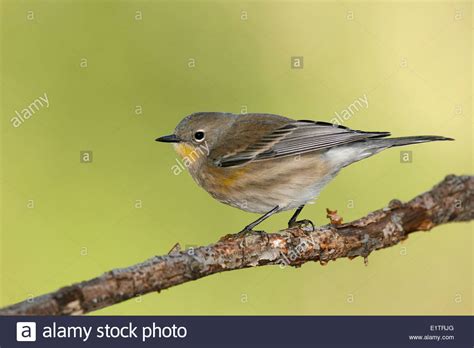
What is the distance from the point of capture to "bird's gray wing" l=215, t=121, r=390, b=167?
585 cm

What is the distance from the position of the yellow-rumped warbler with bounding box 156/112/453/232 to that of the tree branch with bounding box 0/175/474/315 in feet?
2.09

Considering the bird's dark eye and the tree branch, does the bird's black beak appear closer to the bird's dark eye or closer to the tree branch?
the bird's dark eye

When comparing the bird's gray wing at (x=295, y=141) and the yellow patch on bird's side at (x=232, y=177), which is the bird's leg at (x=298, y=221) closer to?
the bird's gray wing at (x=295, y=141)

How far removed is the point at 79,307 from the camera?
3.80 m

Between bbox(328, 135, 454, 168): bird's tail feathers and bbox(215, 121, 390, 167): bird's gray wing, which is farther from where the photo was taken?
bbox(215, 121, 390, 167): bird's gray wing

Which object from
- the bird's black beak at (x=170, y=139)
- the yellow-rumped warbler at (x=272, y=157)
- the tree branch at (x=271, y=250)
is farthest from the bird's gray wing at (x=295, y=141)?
the tree branch at (x=271, y=250)

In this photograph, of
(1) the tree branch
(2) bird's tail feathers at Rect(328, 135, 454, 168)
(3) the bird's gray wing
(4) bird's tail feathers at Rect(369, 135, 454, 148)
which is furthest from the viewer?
(3) the bird's gray wing

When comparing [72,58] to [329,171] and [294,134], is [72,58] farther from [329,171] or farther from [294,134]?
[329,171]

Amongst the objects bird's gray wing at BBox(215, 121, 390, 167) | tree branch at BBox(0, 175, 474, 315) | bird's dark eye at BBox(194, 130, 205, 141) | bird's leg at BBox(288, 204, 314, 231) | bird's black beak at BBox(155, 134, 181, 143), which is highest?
bird's dark eye at BBox(194, 130, 205, 141)

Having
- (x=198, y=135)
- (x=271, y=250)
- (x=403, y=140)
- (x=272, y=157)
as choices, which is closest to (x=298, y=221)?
(x=272, y=157)

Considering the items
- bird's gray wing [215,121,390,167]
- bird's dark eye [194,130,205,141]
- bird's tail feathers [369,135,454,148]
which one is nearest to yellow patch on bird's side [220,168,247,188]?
bird's gray wing [215,121,390,167]

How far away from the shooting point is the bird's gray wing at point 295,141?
5.85 metres

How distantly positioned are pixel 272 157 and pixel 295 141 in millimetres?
321

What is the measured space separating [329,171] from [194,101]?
9.70ft
